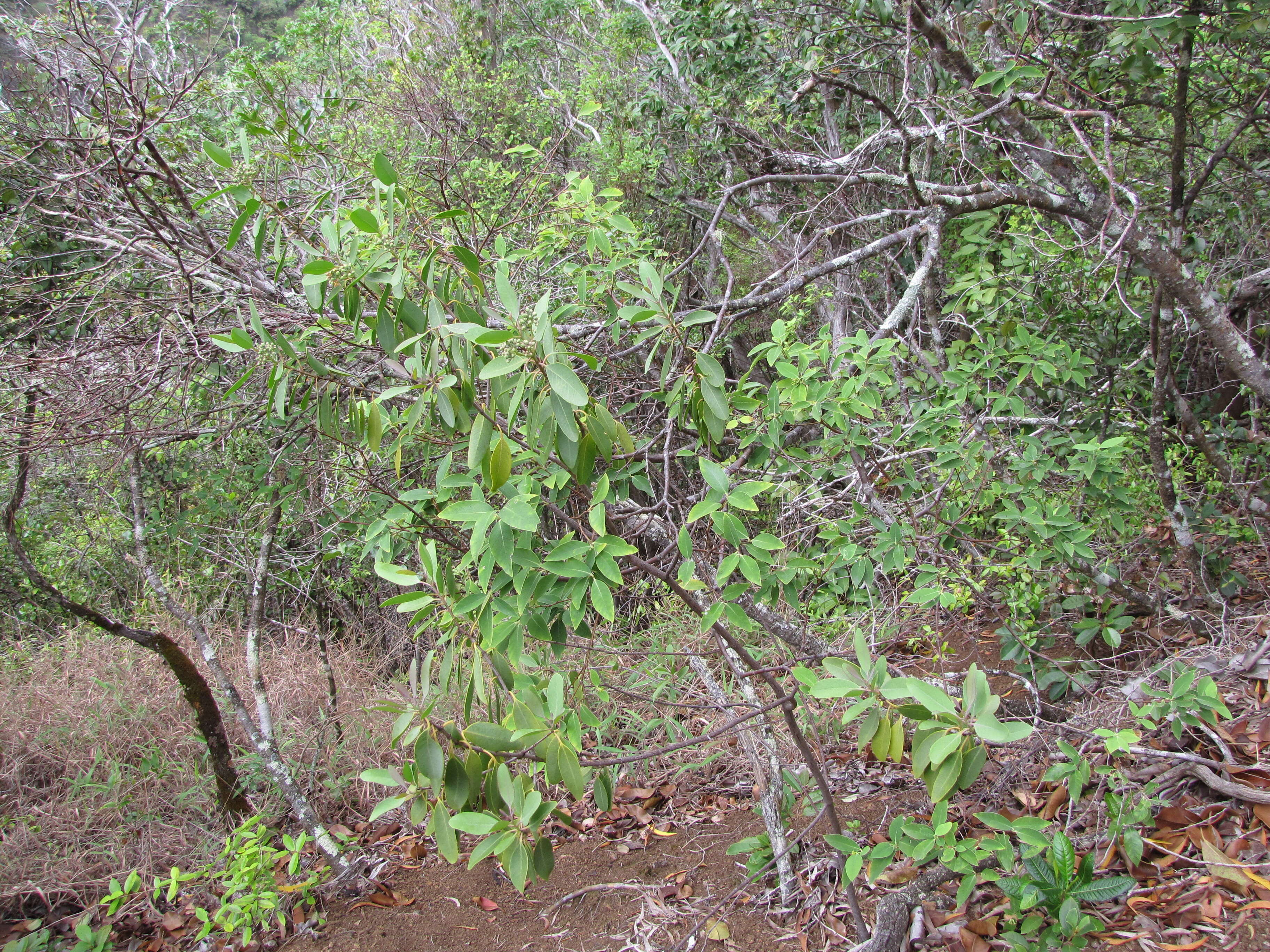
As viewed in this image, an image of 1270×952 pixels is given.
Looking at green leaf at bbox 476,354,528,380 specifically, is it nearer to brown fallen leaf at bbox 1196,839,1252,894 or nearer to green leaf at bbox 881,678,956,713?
green leaf at bbox 881,678,956,713

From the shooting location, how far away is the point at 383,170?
5.17ft

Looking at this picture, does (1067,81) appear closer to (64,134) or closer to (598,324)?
(598,324)

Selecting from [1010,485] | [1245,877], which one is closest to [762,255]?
[1010,485]

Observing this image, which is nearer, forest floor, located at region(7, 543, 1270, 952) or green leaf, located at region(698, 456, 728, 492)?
green leaf, located at region(698, 456, 728, 492)

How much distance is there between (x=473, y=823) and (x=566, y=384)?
0.79 m

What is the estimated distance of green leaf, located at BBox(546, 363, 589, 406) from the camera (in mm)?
1298

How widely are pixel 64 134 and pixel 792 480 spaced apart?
135 inches

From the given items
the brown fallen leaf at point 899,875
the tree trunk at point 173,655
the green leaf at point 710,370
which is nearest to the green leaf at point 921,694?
the green leaf at point 710,370

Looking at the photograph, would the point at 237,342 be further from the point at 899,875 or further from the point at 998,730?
the point at 899,875

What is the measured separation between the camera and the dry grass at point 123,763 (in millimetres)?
3166

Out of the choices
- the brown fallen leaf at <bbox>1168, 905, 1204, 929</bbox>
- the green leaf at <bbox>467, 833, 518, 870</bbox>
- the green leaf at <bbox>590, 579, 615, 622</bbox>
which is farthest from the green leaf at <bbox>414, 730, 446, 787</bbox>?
the brown fallen leaf at <bbox>1168, 905, 1204, 929</bbox>

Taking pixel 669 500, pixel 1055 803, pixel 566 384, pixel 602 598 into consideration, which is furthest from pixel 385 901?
pixel 566 384

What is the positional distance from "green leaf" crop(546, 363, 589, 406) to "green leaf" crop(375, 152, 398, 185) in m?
0.64

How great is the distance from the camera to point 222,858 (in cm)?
275
